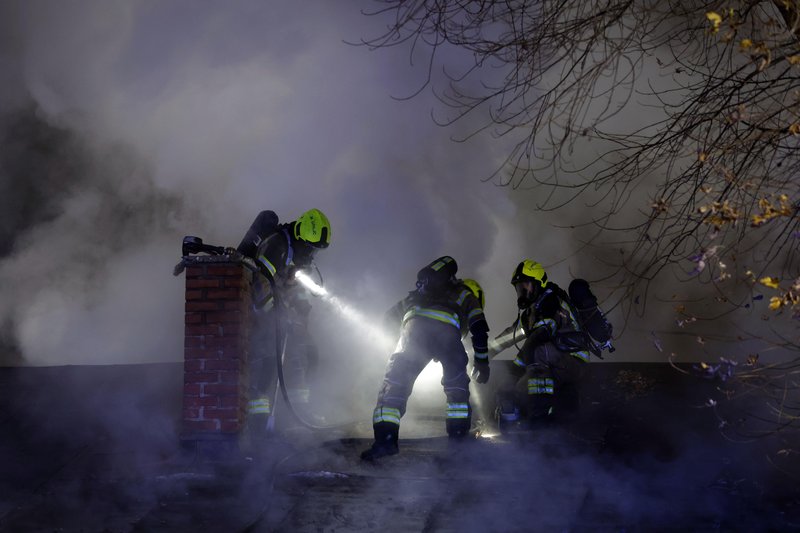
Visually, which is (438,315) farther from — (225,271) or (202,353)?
(202,353)

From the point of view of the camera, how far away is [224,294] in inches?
326

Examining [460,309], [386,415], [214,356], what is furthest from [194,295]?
[460,309]

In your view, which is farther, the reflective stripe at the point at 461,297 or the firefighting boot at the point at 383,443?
the reflective stripe at the point at 461,297

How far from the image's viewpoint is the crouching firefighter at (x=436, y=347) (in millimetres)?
8453

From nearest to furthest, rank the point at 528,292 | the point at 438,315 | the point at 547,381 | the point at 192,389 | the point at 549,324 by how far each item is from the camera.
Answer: the point at 192,389
the point at 438,315
the point at 547,381
the point at 549,324
the point at 528,292

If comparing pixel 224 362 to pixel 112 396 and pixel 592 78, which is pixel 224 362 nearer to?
pixel 112 396

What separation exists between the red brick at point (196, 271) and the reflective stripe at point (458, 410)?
2.29 meters

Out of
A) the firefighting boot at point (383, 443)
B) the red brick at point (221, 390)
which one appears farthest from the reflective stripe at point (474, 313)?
the red brick at point (221, 390)

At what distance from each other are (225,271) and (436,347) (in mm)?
1887

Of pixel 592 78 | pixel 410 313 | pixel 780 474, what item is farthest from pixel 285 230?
pixel 780 474

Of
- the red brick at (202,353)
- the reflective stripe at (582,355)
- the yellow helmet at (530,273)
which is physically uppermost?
the yellow helmet at (530,273)

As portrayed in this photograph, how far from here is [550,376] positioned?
9398 mm

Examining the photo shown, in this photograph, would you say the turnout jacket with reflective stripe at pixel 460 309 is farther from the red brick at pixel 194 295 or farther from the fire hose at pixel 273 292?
the red brick at pixel 194 295

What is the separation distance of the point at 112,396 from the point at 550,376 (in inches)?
155
